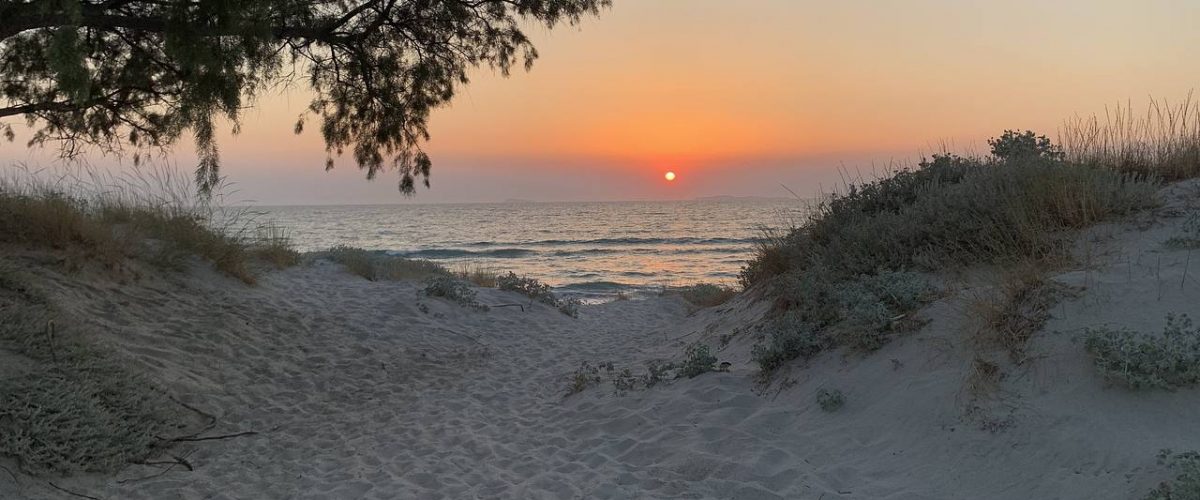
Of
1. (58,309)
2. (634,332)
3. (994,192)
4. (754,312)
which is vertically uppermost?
(994,192)

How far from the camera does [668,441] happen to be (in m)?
5.17

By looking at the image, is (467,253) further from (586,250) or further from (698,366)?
(698,366)

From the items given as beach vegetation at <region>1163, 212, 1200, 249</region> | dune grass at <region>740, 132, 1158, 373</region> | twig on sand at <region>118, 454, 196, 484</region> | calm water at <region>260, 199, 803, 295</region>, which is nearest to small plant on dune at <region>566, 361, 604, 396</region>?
dune grass at <region>740, 132, 1158, 373</region>

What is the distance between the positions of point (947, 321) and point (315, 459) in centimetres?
501

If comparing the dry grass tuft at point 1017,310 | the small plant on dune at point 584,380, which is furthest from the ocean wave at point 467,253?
the dry grass tuft at point 1017,310

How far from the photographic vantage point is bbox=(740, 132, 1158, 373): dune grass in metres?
5.72

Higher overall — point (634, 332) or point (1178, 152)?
point (1178, 152)

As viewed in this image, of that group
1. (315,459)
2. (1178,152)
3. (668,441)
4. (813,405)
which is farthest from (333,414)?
(1178,152)

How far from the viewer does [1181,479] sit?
3025 millimetres

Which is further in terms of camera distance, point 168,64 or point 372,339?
point 372,339

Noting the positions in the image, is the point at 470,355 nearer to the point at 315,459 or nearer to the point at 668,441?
the point at 315,459

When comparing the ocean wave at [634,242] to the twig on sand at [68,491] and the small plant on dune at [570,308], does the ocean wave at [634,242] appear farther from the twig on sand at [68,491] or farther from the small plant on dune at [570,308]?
the twig on sand at [68,491]

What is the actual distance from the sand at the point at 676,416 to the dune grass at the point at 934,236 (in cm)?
24

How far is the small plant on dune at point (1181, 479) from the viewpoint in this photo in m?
2.94
